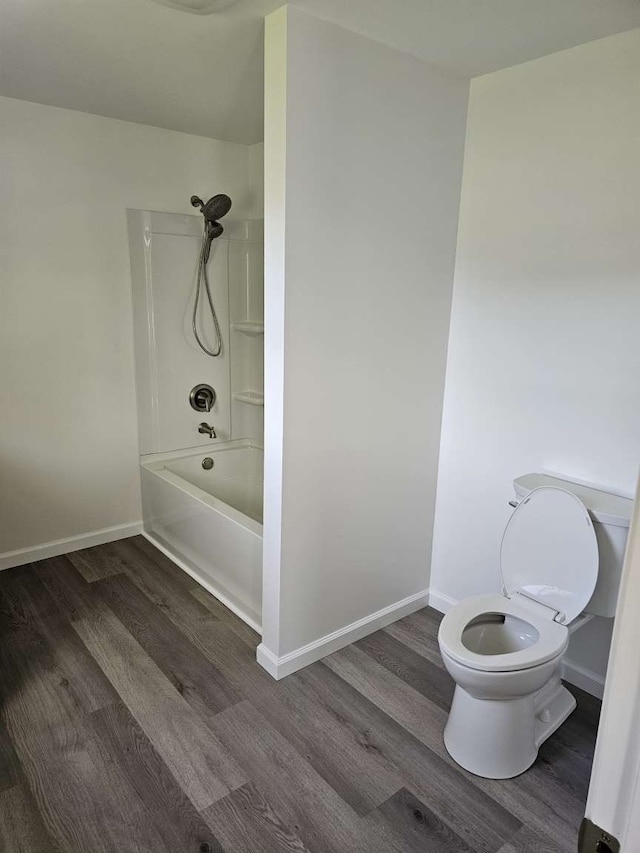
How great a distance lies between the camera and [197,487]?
332 centimetres

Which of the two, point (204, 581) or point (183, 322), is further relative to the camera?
point (183, 322)

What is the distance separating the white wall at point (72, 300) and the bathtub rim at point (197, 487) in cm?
14

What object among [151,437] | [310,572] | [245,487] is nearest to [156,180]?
[151,437]

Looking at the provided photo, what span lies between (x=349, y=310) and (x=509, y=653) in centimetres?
136

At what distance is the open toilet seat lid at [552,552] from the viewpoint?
1933mm

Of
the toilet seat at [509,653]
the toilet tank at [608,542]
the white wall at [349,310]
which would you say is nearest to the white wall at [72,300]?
the white wall at [349,310]

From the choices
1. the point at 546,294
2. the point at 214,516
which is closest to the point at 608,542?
the point at 546,294

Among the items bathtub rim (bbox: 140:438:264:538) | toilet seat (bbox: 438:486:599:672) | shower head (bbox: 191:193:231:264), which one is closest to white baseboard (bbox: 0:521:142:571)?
bathtub rim (bbox: 140:438:264:538)

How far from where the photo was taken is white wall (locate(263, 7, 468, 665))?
1.93 meters

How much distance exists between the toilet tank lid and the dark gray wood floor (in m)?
0.83

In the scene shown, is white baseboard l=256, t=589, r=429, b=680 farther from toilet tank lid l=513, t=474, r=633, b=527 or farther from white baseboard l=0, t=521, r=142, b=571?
white baseboard l=0, t=521, r=142, b=571

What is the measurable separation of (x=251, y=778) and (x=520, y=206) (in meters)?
2.29

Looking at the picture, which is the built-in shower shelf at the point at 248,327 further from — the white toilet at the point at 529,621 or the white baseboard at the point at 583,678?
the white baseboard at the point at 583,678

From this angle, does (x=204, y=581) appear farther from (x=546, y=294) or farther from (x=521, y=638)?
(x=546, y=294)
